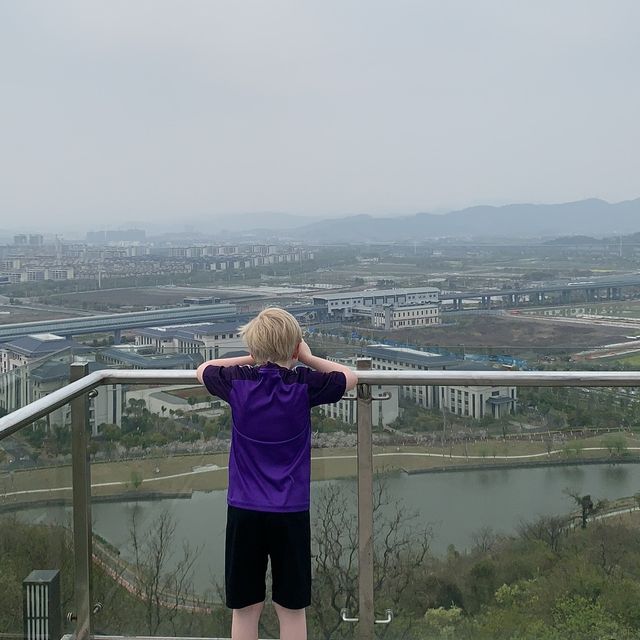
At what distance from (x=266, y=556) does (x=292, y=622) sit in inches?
8.6

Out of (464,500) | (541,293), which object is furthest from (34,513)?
(541,293)

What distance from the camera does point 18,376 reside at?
8.41 feet

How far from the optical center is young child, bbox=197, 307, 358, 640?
2.00m

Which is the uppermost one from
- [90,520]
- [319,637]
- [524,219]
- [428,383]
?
[524,219]

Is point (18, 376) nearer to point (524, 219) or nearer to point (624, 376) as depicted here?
point (624, 376)

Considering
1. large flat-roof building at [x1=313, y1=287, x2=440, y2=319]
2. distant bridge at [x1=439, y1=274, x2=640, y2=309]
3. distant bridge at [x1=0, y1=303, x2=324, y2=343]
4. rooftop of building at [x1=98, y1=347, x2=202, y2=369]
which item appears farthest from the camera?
distant bridge at [x1=439, y1=274, x2=640, y2=309]

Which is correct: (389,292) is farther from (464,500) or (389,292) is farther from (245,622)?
(245,622)

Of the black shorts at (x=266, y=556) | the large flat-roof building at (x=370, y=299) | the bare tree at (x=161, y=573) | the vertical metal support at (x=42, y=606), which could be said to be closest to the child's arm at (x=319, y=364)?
the black shorts at (x=266, y=556)

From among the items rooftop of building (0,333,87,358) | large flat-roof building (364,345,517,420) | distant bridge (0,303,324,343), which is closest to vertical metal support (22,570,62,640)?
large flat-roof building (364,345,517,420)

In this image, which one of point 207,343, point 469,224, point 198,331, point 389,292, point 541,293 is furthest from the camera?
point 469,224

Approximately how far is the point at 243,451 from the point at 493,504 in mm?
817

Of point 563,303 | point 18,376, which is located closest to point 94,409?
point 18,376

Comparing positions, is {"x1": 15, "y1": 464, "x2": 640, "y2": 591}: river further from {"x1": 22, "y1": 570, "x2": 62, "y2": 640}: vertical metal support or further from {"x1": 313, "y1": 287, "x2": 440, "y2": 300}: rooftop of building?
{"x1": 313, "y1": 287, "x2": 440, "y2": 300}: rooftop of building

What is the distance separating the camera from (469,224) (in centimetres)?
2809
